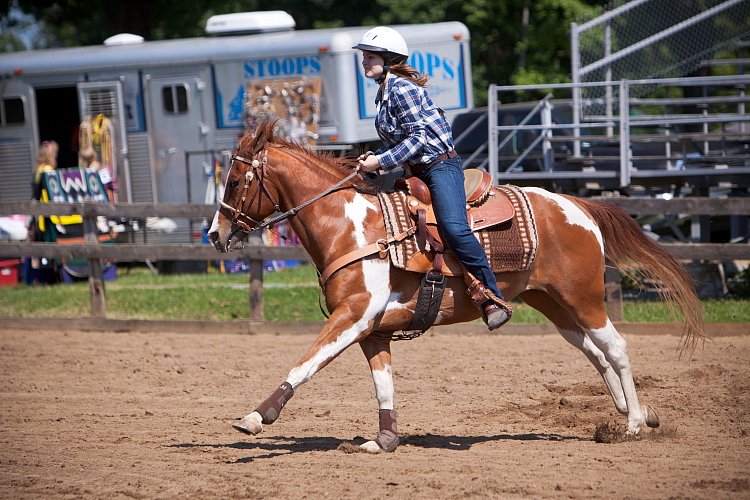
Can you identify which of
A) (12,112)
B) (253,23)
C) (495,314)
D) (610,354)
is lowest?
(610,354)

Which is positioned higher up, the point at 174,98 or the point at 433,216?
the point at 174,98

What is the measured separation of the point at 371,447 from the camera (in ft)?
20.6

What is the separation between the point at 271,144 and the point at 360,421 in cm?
222

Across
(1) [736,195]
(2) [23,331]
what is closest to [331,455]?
(2) [23,331]

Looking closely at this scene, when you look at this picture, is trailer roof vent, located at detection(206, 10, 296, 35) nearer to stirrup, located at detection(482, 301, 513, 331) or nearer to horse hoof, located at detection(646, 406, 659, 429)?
stirrup, located at detection(482, 301, 513, 331)

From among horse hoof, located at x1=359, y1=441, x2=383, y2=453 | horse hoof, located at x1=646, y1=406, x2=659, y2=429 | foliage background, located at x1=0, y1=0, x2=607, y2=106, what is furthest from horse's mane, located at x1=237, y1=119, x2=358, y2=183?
foliage background, located at x1=0, y1=0, x2=607, y2=106

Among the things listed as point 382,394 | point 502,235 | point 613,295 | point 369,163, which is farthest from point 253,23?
point 382,394

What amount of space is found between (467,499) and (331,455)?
130 centimetres

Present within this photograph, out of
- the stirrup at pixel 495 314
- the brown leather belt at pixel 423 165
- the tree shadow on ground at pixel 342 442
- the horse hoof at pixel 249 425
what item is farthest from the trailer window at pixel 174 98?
the horse hoof at pixel 249 425

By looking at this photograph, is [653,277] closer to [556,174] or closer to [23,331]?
[556,174]

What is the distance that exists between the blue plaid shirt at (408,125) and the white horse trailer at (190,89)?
354 inches

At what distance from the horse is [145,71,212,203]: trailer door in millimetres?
10172

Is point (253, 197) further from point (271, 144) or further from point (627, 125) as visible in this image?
point (627, 125)

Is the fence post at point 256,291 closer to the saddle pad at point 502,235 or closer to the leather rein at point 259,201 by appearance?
the leather rein at point 259,201
